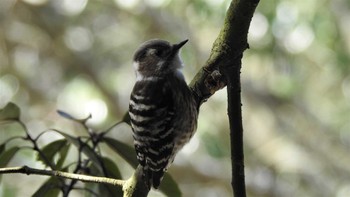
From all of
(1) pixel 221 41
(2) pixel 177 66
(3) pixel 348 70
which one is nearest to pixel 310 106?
(3) pixel 348 70

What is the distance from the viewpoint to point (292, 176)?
21.1 feet

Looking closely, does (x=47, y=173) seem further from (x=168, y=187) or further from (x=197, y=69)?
(x=197, y=69)

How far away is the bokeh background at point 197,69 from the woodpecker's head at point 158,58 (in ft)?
9.86

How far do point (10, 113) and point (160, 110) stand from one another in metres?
0.53

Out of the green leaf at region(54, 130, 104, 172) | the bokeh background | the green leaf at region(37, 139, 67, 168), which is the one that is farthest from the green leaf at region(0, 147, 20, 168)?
the bokeh background

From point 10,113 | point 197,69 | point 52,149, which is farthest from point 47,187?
point 197,69

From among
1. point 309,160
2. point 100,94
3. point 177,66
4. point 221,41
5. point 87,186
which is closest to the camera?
point 221,41

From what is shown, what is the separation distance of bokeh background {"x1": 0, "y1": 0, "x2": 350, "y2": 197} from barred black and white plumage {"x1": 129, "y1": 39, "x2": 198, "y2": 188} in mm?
3053

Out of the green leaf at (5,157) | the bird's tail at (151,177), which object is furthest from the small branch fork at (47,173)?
the green leaf at (5,157)

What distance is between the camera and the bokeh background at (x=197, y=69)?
6.37 meters

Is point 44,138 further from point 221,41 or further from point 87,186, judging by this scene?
point 221,41

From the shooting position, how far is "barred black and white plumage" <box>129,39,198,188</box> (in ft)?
7.64

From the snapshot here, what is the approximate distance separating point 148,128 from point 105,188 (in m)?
0.26

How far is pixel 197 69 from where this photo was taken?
258 inches
